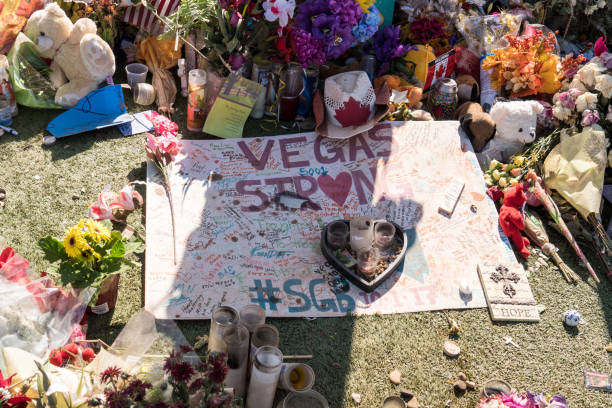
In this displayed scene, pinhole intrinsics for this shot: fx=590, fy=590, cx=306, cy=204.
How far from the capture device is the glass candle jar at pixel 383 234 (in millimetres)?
3816

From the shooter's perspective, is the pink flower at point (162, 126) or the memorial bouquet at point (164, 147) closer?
the memorial bouquet at point (164, 147)

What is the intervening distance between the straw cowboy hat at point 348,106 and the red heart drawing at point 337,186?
36cm

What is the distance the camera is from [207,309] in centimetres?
345

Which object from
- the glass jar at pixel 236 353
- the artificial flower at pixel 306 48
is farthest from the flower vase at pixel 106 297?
the artificial flower at pixel 306 48

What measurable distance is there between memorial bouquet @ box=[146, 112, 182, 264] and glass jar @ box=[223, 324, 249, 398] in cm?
148

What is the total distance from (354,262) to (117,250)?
4.70 feet

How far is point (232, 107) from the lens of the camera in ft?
15.4

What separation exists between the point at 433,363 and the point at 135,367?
1745 millimetres

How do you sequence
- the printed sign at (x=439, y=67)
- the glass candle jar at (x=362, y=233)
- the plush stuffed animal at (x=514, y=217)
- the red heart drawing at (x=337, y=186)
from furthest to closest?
the printed sign at (x=439, y=67), the red heart drawing at (x=337, y=186), the plush stuffed animal at (x=514, y=217), the glass candle jar at (x=362, y=233)

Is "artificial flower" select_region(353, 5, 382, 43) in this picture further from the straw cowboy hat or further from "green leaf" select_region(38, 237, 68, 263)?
"green leaf" select_region(38, 237, 68, 263)

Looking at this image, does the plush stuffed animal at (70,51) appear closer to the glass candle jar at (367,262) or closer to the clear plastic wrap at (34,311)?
the clear plastic wrap at (34,311)

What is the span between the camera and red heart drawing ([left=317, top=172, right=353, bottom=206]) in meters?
4.26

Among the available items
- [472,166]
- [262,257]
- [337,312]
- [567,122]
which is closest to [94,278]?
[262,257]

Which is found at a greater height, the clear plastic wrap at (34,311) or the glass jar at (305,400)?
the clear plastic wrap at (34,311)
